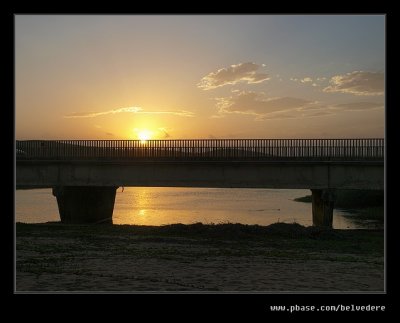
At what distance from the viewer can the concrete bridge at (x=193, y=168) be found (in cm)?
3266

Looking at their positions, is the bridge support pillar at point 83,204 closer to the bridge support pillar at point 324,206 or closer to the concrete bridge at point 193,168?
the concrete bridge at point 193,168

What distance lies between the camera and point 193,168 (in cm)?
3544

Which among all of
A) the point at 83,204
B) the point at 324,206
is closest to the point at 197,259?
the point at 324,206

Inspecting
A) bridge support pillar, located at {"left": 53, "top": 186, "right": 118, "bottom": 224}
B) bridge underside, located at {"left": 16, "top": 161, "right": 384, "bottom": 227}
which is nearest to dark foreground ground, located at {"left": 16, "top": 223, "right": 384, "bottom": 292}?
bridge underside, located at {"left": 16, "top": 161, "right": 384, "bottom": 227}

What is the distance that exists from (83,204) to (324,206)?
69.9 ft

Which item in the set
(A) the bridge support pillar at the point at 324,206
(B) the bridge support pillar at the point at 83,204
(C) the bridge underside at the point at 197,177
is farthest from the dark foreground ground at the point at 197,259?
(B) the bridge support pillar at the point at 83,204

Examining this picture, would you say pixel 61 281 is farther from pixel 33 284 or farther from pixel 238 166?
pixel 238 166

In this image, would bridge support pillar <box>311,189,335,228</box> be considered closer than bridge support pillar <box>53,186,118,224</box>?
Yes

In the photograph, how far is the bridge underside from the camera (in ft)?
107

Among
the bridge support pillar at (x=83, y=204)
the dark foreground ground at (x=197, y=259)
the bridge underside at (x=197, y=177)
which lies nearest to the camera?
the dark foreground ground at (x=197, y=259)

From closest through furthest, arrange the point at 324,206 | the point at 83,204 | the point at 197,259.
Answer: the point at 197,259 < the point at 324,206 < the point at 83,204

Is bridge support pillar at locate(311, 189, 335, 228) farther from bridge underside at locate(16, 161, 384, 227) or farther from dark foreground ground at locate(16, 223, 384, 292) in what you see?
dark foreground ground at locate(16, 223, 384, 292)

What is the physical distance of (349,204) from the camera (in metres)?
67.6

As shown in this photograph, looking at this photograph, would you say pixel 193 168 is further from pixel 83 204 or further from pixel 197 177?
pixel 83 204
